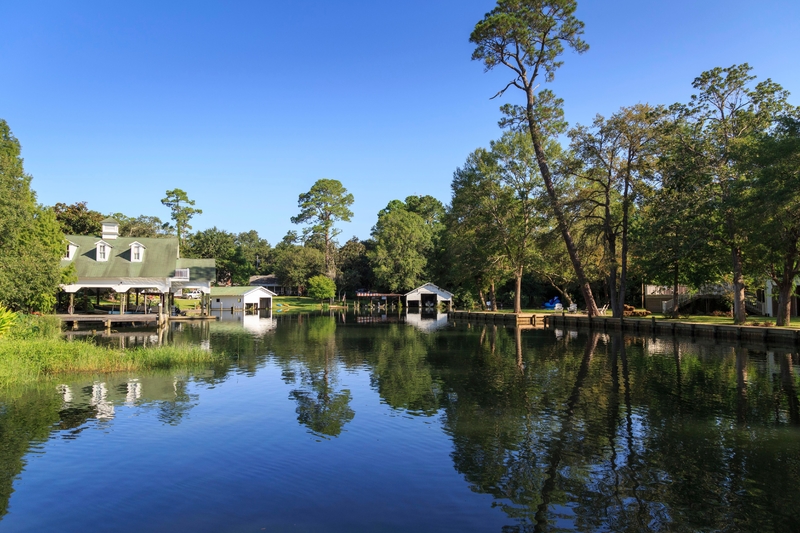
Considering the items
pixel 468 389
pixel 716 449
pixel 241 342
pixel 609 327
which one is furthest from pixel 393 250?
pixel 716 449

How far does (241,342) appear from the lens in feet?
110

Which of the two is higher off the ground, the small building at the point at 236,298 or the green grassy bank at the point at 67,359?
the small building at the point at 236,298

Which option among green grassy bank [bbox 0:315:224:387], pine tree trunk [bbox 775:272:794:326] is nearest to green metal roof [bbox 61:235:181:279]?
green grassy bank [bbox 0:315:224:387]

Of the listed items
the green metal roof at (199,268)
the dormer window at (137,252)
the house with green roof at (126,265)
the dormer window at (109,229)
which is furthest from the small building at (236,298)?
the dormer window at (137,252)

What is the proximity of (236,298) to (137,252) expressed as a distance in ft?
77.0

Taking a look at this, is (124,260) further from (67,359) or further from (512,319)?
(512,319)

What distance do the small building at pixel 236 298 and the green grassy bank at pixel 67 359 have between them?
51.4 m

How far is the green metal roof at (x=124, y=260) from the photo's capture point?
51.1 m

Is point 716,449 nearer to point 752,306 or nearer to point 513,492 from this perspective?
point 513,492

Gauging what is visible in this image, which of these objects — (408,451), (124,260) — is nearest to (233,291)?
(124,260)

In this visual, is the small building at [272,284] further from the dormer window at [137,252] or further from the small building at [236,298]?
the dormer window at [137,252]

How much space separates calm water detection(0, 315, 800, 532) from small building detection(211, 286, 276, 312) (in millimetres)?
56011

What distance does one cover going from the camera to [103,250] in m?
A: 52.9

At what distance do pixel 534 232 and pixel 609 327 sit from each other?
635 inches
